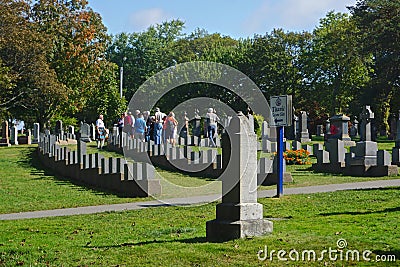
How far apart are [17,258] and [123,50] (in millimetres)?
84313

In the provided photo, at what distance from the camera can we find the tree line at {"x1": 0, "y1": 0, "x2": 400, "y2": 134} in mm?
46438

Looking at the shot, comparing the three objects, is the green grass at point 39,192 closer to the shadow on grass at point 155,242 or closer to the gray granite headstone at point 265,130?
the shadow on grass at point 155,242

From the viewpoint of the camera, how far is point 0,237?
39.2 feet

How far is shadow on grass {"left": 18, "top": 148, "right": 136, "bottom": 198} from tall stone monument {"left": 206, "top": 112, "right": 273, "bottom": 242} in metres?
8.72

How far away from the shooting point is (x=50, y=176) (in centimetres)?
2409

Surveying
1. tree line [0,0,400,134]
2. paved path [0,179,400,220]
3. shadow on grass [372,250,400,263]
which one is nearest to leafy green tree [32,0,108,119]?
tree line [0,0,400,134]

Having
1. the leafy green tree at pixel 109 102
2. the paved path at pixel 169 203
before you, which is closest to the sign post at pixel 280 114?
the paved path at pixel 169 203

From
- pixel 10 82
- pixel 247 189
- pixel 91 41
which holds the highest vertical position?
pixel 91 41

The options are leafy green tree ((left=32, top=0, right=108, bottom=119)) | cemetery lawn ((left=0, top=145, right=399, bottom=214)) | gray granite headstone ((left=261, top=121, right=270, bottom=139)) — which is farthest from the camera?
leafy green tree ((left=32, top=0, right=108, bottom=119))

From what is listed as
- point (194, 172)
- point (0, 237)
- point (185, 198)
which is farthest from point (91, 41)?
point (0, 237)

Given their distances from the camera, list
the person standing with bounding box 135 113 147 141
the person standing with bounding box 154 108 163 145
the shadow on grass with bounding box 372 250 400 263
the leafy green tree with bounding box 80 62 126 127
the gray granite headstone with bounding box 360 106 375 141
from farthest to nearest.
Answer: the leafy green tree with bounding box 80 62 126 127
the person standing with bounding box 135 113 147 141
the person standing with bounding box 154 108 163 145
the gray granite headstone with bounding box 360 106 375 141
the shadow on grass with bounding box 372 250 400 263

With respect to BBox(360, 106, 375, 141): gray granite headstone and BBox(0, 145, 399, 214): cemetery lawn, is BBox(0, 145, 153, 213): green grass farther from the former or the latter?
BBox(360, 106, 375, 141): gray granite headstone

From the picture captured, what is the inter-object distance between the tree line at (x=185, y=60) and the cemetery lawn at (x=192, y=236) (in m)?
30.9

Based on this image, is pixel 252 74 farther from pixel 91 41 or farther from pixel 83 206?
pixel 83 206
